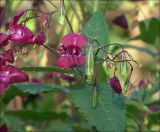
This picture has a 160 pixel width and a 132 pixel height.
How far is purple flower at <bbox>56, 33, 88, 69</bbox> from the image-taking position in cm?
169

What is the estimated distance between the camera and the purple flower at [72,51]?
5.53 feet

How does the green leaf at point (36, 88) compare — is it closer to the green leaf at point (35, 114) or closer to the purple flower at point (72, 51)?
the purple flower at point (72, 51)

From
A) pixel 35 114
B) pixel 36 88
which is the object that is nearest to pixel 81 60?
pixel 36 88

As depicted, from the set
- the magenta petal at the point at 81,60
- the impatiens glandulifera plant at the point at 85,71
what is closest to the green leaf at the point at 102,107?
the impatiens glandulifera plant at the point at 85,71

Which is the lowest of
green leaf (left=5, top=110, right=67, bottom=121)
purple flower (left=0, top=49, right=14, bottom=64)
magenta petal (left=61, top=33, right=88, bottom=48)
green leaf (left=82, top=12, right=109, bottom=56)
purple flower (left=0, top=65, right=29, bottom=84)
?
green leaf (left=5, top=110, right=67, bottom=121)

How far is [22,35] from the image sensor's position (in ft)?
5.48

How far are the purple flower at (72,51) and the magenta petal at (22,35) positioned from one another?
0.34ft

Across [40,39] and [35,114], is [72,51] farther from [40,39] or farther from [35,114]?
[35,114]

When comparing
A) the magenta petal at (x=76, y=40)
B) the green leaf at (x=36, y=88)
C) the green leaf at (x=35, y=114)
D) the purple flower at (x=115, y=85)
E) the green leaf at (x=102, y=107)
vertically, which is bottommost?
the green leaf at (x=35, y=114)

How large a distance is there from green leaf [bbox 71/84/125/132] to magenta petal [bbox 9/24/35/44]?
0.79 feet

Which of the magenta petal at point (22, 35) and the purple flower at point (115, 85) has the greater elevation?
the magenta petal at point (22, 35)

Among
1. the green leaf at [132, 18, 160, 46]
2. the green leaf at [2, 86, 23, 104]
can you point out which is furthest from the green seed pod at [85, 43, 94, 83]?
the green leaf at [132, 18, 160, 46]

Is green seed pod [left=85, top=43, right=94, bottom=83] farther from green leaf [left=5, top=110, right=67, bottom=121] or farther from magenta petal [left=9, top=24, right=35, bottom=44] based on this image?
green leaf [left=5, top=110, right=67, bottom=121]

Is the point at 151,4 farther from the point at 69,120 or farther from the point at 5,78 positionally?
the point at 5,78
